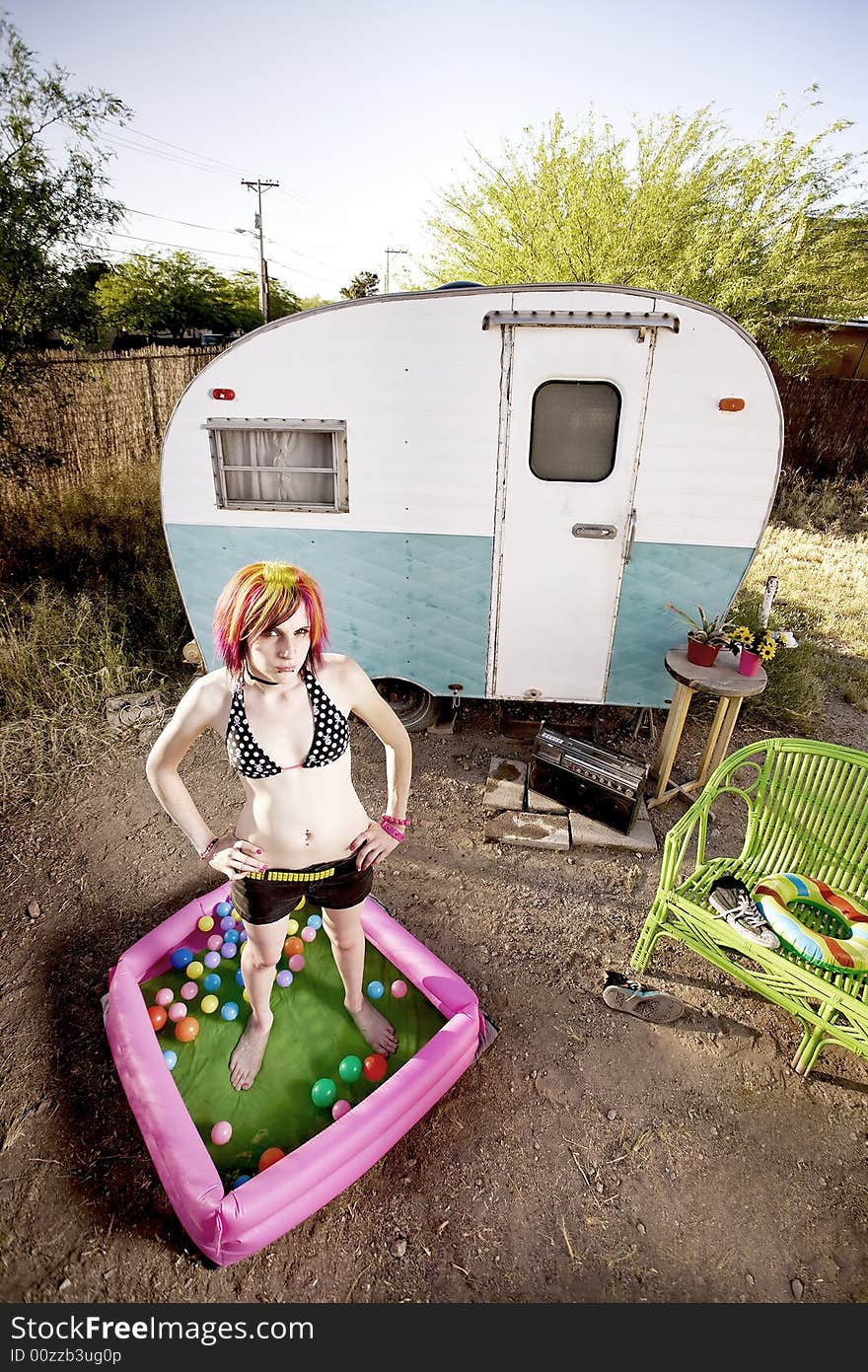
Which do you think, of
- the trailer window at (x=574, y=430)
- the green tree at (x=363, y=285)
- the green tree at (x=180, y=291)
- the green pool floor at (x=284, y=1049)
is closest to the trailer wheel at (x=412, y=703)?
the trailer window at (x=574, y=430)

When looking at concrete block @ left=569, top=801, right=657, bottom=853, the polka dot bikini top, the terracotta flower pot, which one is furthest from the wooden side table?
the polka dot bikini top

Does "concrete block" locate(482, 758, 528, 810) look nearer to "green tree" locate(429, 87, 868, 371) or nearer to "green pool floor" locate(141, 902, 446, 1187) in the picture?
"green pool floor" locate(141, 902, 446, 1187)

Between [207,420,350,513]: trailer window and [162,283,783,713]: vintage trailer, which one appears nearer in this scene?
[162,283,783,713]: vintage trailer

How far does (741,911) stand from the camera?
2729 mm

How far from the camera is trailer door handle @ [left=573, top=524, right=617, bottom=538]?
4.23m

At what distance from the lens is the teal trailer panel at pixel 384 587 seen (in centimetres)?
445

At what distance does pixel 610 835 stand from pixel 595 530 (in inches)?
76.6

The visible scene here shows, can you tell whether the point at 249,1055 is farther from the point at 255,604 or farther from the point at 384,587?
the point at 384,587

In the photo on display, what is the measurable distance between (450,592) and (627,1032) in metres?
2.82

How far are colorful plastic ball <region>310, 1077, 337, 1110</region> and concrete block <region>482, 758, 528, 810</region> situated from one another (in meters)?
2.14

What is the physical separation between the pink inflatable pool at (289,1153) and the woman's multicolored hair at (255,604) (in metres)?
1.62

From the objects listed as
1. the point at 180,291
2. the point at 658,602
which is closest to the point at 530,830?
the point at 658,602

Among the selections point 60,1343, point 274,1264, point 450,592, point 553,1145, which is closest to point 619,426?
point 450,592

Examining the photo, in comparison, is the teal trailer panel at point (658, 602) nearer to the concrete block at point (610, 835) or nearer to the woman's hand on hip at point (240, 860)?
the concrete block at point (610, 835)
